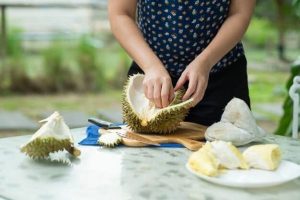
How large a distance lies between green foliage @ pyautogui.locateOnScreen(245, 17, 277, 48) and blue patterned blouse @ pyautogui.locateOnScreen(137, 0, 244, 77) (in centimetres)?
424

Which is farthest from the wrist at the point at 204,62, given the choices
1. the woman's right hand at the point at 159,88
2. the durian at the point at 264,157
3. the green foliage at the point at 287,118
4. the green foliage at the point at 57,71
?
the green foliage at the point at 57,71

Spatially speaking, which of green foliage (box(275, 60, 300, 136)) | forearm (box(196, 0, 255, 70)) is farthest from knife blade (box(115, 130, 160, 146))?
green foliage (box(275, 60, 300, 136))

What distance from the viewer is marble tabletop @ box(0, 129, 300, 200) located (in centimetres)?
101

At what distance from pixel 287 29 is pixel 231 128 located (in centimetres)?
413

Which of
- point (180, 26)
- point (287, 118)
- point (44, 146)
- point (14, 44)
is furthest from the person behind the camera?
point (14, 44)

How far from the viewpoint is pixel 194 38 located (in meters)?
1.65

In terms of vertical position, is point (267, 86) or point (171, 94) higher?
point (171, 94)

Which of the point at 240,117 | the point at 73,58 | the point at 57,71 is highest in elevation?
the point at 240,117

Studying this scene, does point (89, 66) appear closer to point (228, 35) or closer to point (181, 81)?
point (228, 35)

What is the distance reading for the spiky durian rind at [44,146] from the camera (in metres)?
1.19

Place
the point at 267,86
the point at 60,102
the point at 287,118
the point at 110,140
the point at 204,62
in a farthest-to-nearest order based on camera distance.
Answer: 1. the point at 267,86
2. the point at 60,102
3. the point at 287,118
4. the point at 204,62
5. the point at 110,140

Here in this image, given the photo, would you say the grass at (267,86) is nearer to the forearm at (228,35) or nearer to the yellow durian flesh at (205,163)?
the forearm at (228,35)

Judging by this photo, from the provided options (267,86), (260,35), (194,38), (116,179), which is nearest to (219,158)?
(116,179)

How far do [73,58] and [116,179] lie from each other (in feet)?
14.4
